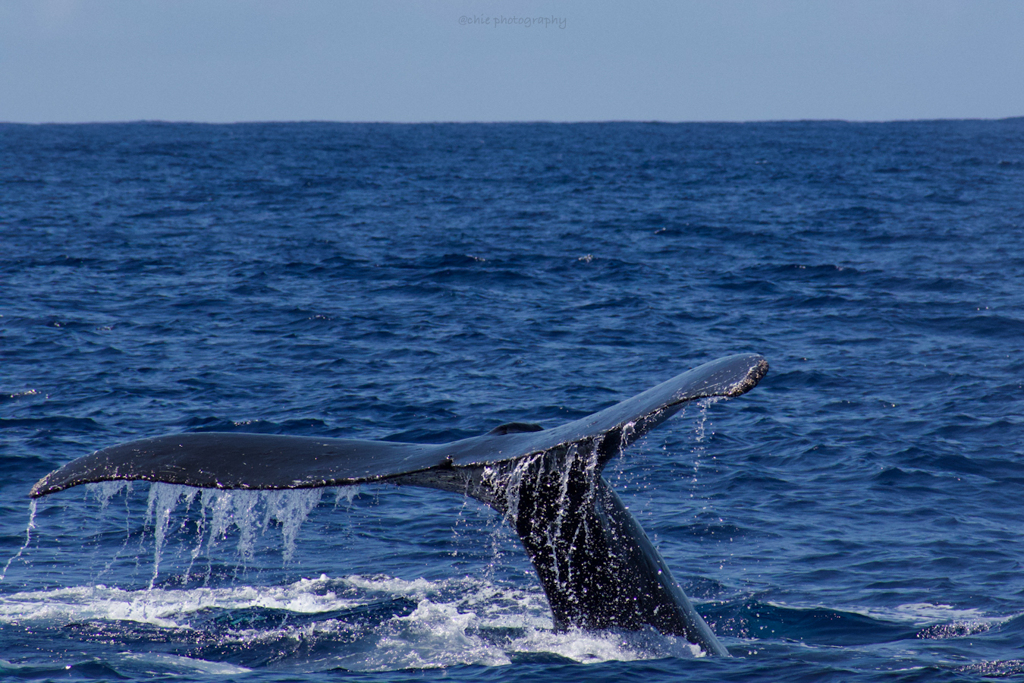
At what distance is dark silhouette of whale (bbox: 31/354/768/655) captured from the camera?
482 centimetres

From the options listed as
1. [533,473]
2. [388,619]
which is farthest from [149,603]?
[533,473]

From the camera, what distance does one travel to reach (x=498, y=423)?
1412 cm

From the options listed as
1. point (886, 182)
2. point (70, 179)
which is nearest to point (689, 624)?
point (886, 182)

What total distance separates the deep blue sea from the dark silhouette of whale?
11.9 inches

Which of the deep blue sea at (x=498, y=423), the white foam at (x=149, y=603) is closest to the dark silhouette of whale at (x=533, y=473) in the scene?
the deep blue sea at (x=498, y=423)

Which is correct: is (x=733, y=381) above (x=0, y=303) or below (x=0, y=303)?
above

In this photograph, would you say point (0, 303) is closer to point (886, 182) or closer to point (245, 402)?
point (245, 402)

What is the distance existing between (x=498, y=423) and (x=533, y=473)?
8890 millimetres

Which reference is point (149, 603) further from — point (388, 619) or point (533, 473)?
point (533, 473)

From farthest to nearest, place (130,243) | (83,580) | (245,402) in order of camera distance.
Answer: (130,243) < (245,402) < (83,580)

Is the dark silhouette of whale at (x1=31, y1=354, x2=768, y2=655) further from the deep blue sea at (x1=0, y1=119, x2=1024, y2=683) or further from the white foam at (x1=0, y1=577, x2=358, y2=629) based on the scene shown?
the white foam at (x1=0, y1=577, x2=358, y2=629)

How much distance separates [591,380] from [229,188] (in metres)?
35.1

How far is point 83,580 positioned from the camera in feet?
30.7

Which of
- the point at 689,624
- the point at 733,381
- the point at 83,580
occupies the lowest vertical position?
the point at 83,580
